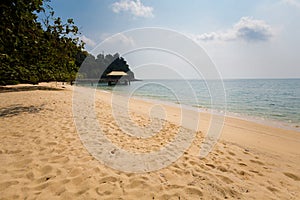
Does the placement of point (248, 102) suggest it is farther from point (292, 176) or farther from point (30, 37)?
point (30, 37)

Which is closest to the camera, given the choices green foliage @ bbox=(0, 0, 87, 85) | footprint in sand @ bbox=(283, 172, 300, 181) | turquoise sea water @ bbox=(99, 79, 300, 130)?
footprint in sand @ bbox=(283, 172, 300, 181)

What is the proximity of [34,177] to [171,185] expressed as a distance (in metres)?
2.16

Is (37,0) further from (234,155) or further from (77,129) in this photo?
(234,155)

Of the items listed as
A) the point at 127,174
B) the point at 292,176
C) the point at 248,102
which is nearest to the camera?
the point at 127,174

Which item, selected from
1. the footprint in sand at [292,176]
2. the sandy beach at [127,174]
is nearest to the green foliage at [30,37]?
the sandy beach at [127,174]

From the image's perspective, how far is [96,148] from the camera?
3777mm

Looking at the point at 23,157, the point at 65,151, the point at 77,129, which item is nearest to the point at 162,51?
the point at 77,129

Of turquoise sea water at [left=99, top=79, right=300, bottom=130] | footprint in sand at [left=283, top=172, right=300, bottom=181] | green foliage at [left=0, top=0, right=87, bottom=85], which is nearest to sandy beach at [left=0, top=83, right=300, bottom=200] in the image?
footprint in sand at [left=283, top=172, right=300, bottom=181]

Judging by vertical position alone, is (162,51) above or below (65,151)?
above

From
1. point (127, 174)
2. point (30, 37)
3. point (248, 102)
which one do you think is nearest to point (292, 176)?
point (127, 174)

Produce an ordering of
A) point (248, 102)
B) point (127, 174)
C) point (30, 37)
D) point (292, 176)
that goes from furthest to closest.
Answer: point (248, 102) < point (30, 37) < point (292, 176) < point (127, 174)

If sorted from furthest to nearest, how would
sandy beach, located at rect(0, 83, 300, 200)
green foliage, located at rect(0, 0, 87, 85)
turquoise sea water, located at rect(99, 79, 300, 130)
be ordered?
turquoise sea water, located at rect(99, 79, 300, 130), green foliage, located at rect(0, 0, 87, 85), sandy beach, located at rect(0, 83, 300, 200)

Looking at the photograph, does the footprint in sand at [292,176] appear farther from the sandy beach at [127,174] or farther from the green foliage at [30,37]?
the green foliage at [30,37]

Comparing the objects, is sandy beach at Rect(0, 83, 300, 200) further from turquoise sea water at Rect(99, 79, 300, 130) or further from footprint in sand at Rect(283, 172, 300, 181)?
turquoise sea water at Rect(99, 79, 300, 130)
